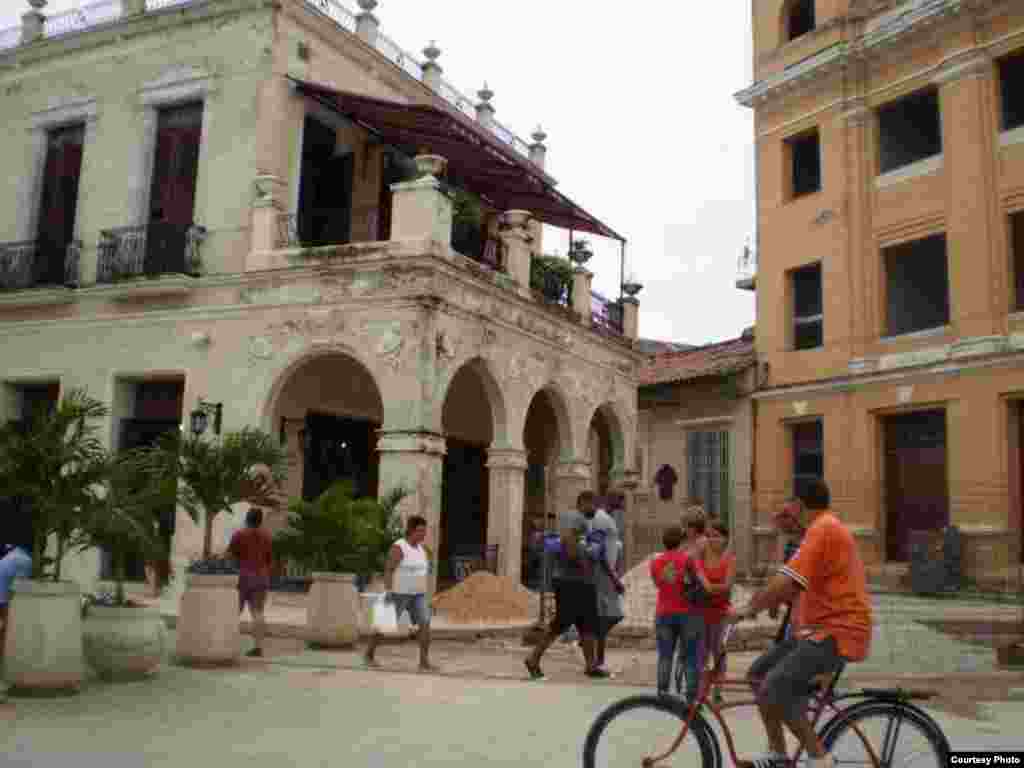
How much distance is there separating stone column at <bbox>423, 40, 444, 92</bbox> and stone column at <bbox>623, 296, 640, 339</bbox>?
5.78 metres

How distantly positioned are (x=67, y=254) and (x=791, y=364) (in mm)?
13739

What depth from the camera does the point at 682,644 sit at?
309 inches

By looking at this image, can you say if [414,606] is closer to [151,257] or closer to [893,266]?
[151,257]

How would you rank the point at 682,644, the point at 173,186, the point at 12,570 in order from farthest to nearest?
the point at 173,186 → the point at 12,570 → the point at 682,644

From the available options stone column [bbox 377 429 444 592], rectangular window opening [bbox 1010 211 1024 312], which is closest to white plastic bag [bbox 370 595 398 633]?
stone column [bbox 377 429 444 592]

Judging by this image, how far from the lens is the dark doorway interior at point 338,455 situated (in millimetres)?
16734

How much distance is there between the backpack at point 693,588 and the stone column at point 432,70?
48.0 feet

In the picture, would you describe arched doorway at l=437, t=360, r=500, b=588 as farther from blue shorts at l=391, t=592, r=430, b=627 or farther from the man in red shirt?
blue shorts at l=391, t=592, r=430, b=627

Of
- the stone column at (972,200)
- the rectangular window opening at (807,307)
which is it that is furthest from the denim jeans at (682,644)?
the rectangular window opening at (807,307)

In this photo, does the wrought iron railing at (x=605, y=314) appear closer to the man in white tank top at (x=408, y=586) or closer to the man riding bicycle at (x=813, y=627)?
the man in white tank top at (x=408, y=586)

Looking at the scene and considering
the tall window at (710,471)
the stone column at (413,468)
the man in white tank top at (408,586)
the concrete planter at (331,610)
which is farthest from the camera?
the tall window at (710,471)

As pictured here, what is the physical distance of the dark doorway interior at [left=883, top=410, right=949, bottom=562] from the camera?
17891 mm

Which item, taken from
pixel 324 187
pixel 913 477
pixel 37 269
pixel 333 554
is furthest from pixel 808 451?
pixel 37 269

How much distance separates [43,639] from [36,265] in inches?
464
